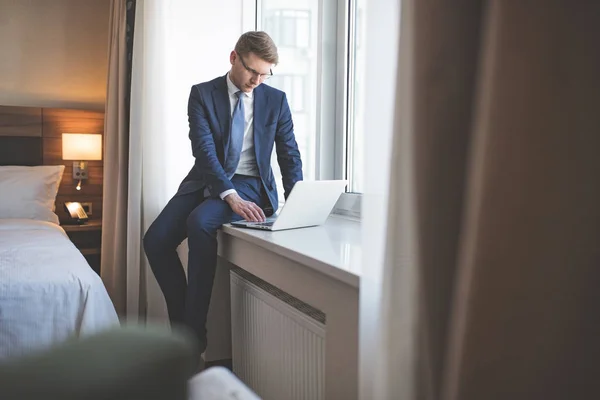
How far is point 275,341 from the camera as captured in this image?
1812mm

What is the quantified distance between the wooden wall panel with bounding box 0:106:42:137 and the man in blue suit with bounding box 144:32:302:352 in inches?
67.7

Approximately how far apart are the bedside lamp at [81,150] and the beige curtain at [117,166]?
0.36 meters

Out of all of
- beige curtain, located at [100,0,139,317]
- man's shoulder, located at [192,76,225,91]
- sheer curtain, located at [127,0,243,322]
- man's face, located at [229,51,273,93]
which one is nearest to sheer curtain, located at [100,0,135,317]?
beige curtain, located at [100,0,139,317]

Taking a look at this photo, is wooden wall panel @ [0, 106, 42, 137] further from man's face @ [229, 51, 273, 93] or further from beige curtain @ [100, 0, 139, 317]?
man's face @ [229, 51, 273, 93]

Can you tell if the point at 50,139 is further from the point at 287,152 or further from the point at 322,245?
the point at 322,245

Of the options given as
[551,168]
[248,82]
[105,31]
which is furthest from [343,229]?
[105,31]

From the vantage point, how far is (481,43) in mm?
726

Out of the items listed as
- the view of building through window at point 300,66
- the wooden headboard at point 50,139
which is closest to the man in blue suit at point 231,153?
the view of building through window at point 300,66

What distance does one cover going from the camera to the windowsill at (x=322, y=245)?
1.26 metres

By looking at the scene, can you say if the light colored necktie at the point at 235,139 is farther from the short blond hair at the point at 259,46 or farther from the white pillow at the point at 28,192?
the white pillow at the point at 28,192

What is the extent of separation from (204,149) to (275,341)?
0.80 metres

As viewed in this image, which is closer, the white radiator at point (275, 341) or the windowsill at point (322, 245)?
the windowsill at point (322, 245)

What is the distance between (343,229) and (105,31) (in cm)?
269

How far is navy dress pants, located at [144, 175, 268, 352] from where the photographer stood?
2012mm
